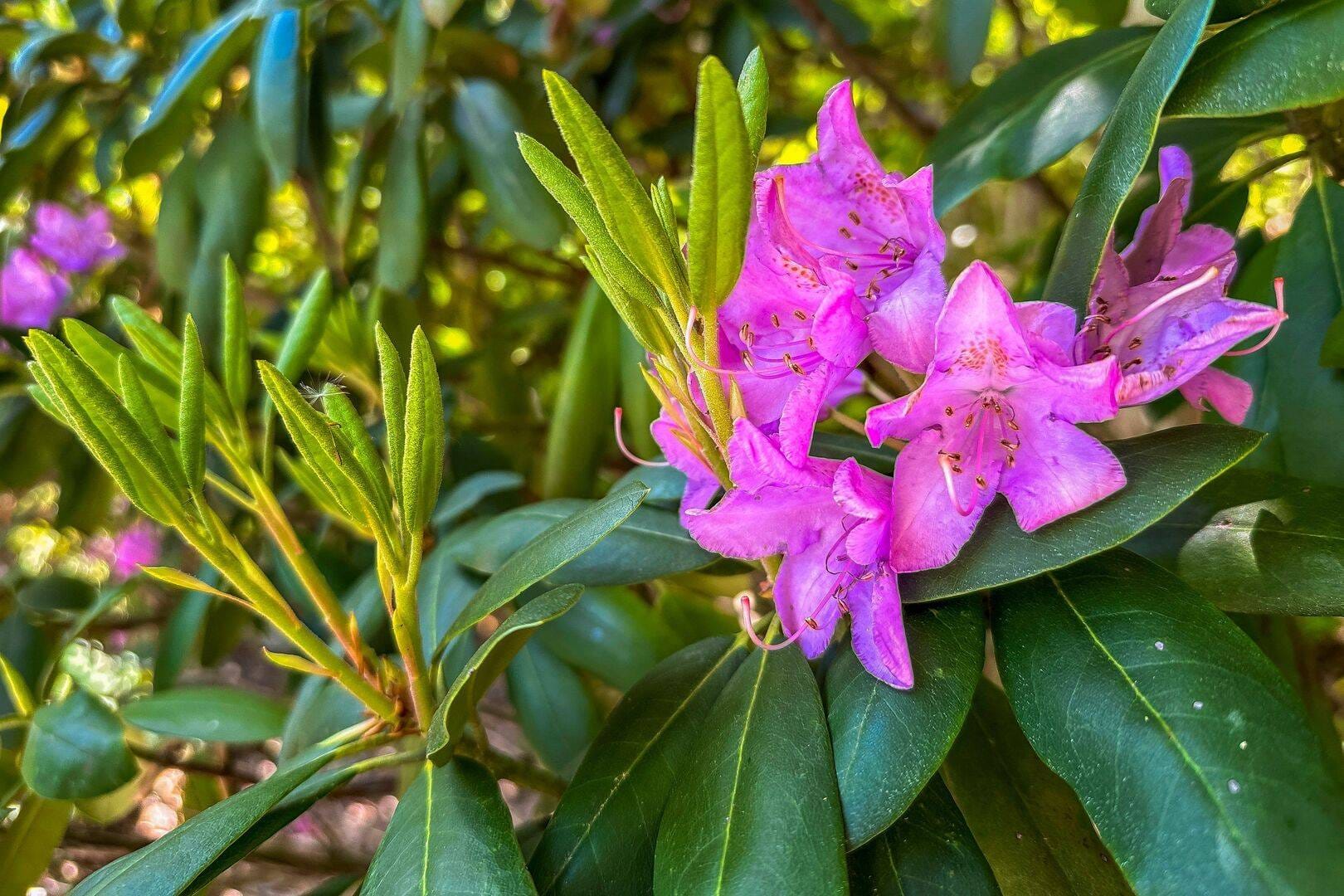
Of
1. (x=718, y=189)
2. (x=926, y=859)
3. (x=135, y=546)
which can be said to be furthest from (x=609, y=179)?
(x=135, y=546)

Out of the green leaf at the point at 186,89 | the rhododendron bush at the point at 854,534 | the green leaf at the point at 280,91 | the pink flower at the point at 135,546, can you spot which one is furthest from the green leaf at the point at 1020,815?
the pink flower at the point at 135,546

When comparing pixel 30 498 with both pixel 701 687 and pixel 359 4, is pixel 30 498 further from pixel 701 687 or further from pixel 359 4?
pixel 701 687

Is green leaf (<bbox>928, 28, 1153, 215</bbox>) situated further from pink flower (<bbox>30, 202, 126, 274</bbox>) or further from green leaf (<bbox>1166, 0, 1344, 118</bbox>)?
pink flower (<bbox>30, 202, 126, 274</bbox>)

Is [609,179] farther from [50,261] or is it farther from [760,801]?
[50,261]

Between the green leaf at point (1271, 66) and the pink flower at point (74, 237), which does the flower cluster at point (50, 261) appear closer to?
the pink flower at point (74, 237)

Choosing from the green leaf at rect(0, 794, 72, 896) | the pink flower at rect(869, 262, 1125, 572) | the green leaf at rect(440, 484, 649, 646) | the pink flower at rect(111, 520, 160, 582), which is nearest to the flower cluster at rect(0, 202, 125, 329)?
the pink flower at rect(111, 520, 160, 582)

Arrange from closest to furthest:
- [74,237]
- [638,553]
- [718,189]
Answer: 1. [718,189]
2. [638,553]
3. [74,237]
